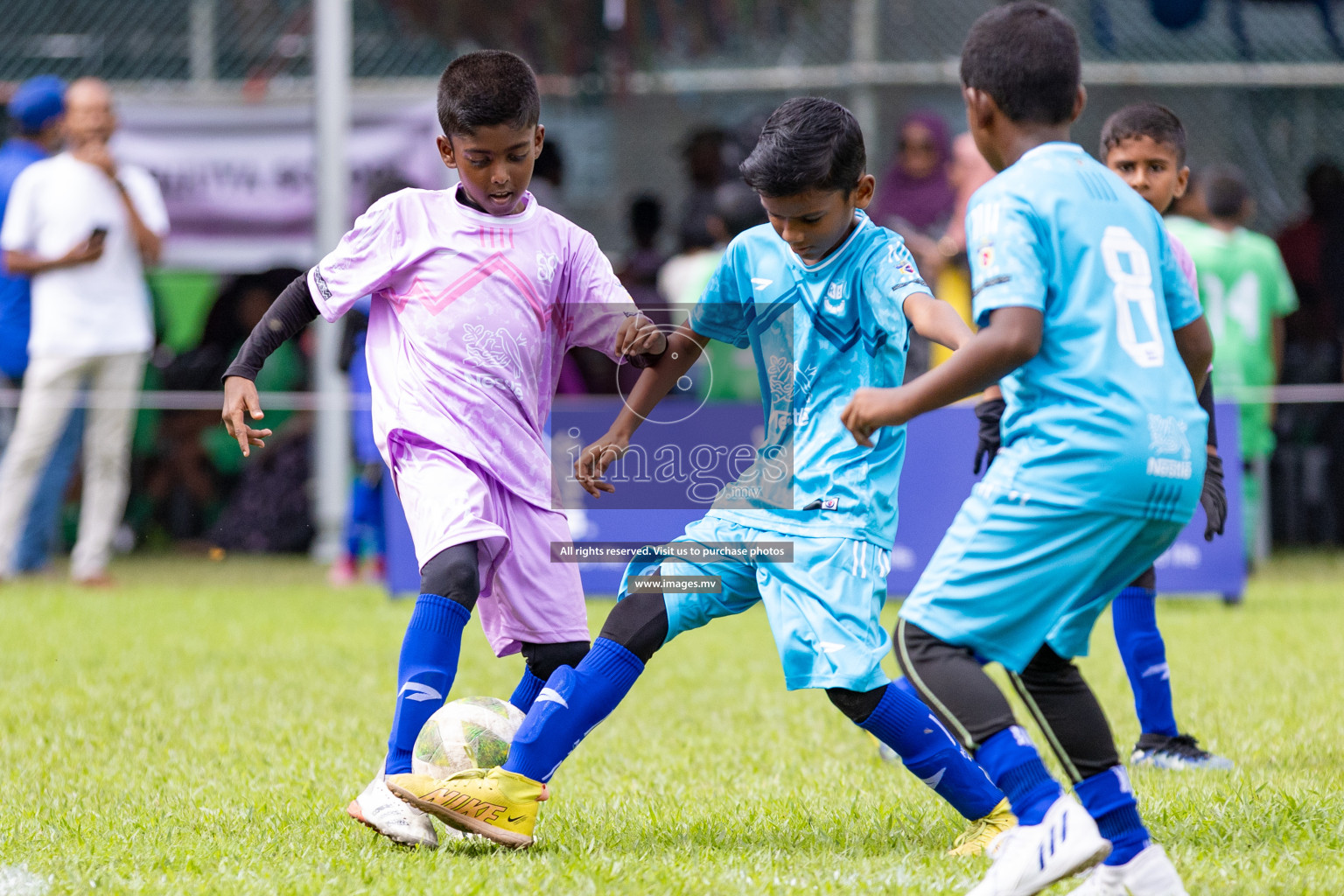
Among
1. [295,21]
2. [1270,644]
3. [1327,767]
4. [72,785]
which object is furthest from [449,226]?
[295,21]

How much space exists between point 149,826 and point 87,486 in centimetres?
536

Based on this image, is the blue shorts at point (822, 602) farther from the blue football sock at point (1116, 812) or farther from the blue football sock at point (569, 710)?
the blue football sock at point (1116, 812)

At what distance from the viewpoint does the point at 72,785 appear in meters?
4.12

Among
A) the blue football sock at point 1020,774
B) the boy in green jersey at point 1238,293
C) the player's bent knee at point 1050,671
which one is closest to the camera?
the blue football sock at point 1020,774

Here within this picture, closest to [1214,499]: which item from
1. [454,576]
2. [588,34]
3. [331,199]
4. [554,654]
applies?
[554,654]

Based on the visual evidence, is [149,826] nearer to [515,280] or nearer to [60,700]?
[515,280]

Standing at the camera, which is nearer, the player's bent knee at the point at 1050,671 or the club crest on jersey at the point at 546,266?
the player's bent knee at the point at 1050,671

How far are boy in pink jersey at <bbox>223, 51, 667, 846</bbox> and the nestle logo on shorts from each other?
0.30 meters

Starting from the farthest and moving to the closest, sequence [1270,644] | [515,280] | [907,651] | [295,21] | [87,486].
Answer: [295,21]
[87,486]
[1270,644]
[515,280]
[907,651]

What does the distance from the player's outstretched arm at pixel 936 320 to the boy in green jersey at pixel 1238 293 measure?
552 cm

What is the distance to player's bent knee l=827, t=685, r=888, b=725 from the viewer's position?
3336 mm

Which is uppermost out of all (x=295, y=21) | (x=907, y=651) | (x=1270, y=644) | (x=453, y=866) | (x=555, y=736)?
(x=295, y=21)

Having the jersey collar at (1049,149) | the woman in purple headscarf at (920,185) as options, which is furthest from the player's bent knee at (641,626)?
the woman in purple headscarf at (920,185)

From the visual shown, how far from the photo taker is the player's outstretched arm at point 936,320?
3.04 m
